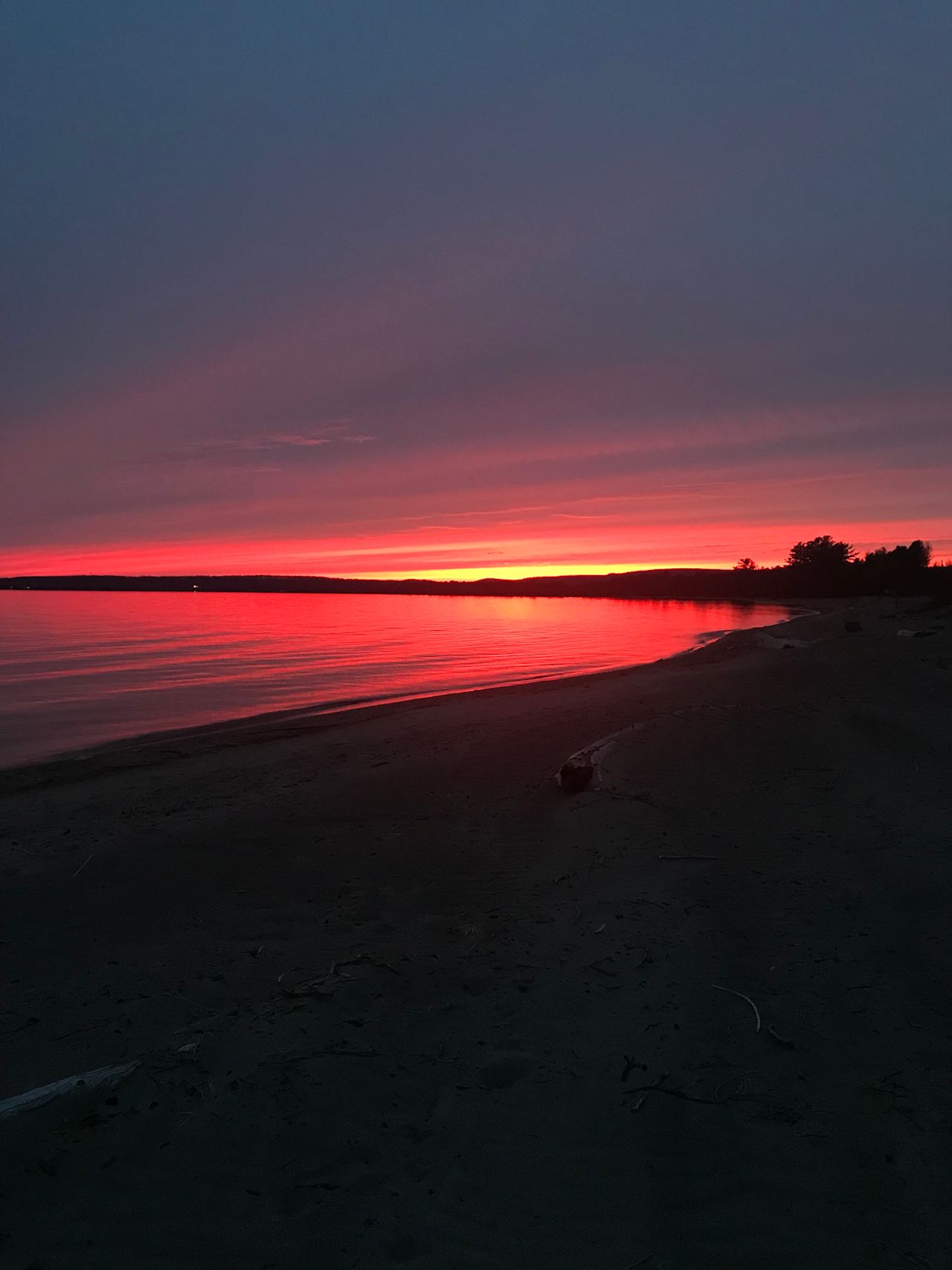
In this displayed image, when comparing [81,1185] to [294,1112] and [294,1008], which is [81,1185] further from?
[294,1008]

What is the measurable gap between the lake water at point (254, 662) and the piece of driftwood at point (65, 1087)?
11996 mm

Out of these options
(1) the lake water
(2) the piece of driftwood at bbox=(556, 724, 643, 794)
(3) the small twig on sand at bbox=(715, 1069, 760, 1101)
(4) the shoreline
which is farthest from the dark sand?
(1) the lake water

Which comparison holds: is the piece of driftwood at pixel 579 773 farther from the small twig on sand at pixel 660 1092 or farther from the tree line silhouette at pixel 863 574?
the tree line silhouette at pixel 863 574

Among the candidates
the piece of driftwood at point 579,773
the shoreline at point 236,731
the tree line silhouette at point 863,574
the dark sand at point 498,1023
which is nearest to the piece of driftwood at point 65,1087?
the dark sand at point 498,1023

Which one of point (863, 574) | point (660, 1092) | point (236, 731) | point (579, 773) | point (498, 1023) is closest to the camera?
point (660, 1092)

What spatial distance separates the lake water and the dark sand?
9.80m

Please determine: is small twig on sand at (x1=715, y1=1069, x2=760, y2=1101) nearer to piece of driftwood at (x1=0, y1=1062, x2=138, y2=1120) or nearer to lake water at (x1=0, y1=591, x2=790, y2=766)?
piece of driftwood at (x1=0, y1=1062, x2=138, y2=1120)

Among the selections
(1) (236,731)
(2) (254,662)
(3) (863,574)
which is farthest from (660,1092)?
(3) (863,574)

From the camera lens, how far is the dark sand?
2955 mm

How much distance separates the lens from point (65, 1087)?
12.1 feet

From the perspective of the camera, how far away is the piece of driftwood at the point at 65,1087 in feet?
11.6

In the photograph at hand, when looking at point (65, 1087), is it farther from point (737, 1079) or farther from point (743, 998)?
point (743, 998)

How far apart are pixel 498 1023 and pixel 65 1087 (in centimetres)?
234

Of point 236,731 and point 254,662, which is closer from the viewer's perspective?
point 236,731
